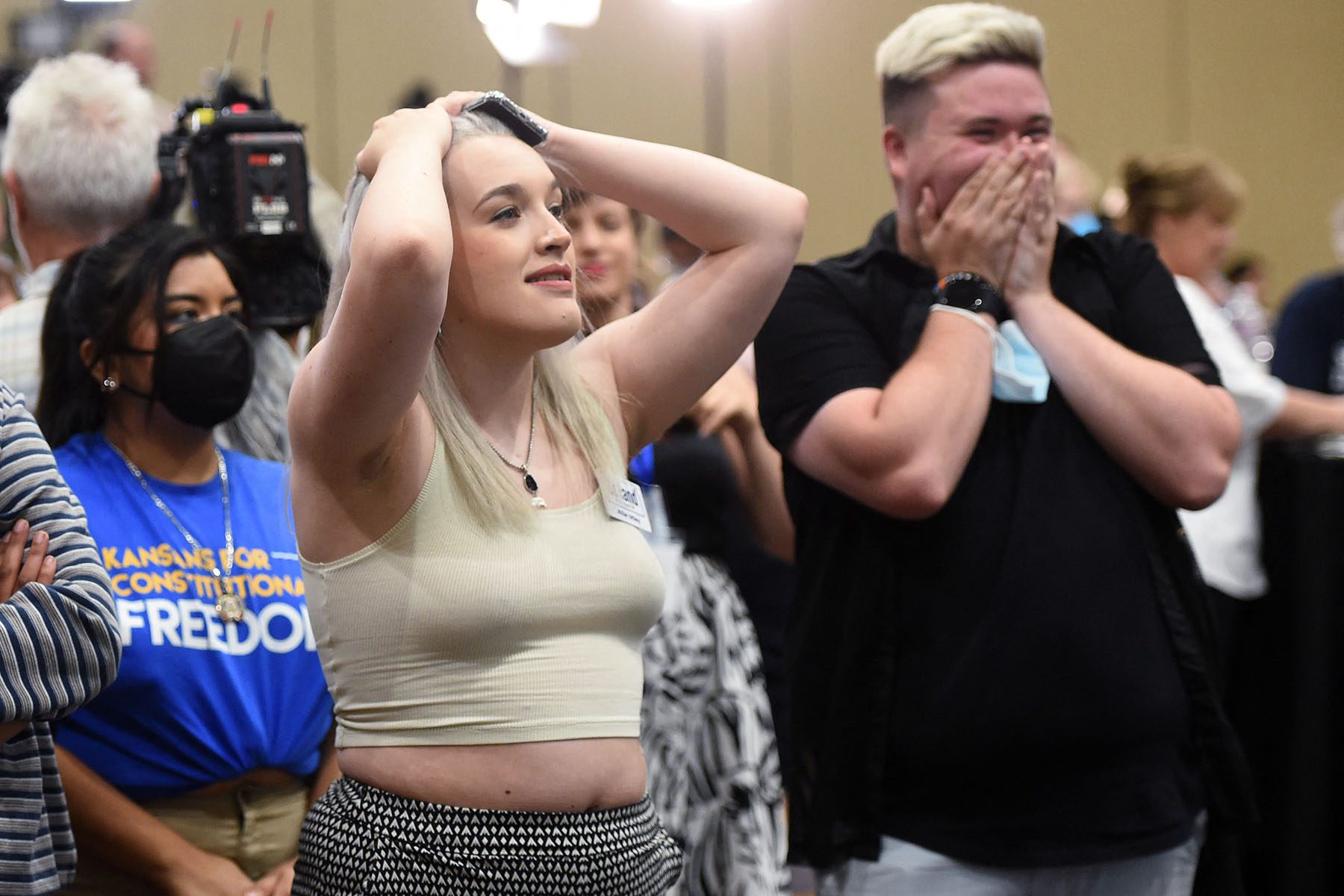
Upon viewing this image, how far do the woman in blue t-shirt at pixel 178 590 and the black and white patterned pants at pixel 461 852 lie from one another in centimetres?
47

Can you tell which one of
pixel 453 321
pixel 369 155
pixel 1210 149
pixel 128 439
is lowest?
pixel 1210 149

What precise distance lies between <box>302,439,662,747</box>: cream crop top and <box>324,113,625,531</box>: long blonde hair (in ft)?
0.05

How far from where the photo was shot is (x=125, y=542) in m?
1.87

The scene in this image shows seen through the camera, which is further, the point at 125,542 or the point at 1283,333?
the point at 1283,333

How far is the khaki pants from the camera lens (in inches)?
71.5

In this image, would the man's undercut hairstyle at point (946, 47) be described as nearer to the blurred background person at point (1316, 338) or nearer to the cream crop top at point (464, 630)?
the cream crop top at point (464, 630)

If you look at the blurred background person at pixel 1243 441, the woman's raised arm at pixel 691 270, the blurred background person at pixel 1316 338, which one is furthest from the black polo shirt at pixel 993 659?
the blurred background person at pixel 1316 338

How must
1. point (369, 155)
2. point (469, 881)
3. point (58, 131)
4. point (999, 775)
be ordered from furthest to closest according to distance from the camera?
point (58, 131) → point (999, 775) → point (369, 155) → point (469, 881)

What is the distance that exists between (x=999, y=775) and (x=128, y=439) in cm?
119

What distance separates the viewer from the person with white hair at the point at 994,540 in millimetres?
1665

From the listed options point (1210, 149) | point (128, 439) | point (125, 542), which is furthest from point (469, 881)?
point (1210, 149)

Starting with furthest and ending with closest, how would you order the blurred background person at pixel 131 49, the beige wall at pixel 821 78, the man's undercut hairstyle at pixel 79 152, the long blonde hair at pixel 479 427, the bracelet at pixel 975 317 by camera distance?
the beige wall at pixel 821 78 < the blurred background person at pixel 131 49 < the man's undercut hairstyle at pixel 79 152 < the bracelet at pixel 975 317 < the long blonde hair at pixel 479 427

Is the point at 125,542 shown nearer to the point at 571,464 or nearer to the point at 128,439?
the point at 128,439

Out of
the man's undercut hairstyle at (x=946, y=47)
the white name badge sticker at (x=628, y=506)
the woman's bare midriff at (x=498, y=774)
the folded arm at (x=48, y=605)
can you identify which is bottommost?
the woman's bare midriff at (x=498, y=774)
